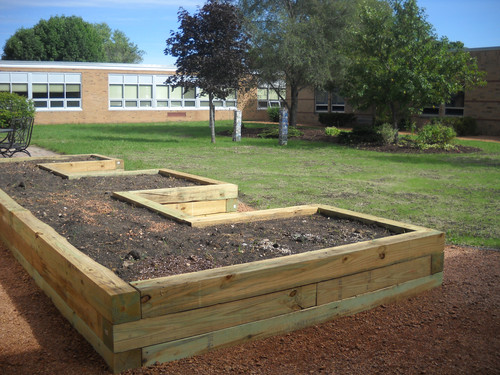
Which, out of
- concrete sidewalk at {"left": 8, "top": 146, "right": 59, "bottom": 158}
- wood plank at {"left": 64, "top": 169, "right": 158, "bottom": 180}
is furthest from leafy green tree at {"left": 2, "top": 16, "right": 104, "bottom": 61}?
wood plank at {"left": 64, "top": 169, "right": 158, "bottom": 180}

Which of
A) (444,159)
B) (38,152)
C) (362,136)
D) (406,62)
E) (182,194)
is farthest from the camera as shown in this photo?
(362,136)

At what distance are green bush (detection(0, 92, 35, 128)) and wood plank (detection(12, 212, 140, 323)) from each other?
12.5 meters

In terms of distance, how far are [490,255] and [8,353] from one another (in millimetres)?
4694

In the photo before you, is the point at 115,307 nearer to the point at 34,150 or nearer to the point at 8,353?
the point at 8,353

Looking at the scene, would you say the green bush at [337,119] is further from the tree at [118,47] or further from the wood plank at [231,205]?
the tree at [118,47]

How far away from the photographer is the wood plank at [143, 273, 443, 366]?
10.7 ft

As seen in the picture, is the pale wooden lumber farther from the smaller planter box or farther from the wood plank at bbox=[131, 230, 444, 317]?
the smaller planter box

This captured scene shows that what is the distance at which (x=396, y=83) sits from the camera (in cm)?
1783

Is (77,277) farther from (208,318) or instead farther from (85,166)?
(85,166)

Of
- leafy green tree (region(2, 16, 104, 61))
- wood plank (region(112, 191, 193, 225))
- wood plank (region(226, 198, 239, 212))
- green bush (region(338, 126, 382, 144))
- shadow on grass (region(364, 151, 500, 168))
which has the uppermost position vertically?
leafy green tree (region(2, 16, 104, 61))

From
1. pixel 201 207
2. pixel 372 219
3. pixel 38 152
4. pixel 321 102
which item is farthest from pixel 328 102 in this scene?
pixel 372 219

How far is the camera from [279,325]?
12.0ft

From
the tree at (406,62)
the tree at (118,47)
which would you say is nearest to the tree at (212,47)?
the tree at (406,62)

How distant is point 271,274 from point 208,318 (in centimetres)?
52
